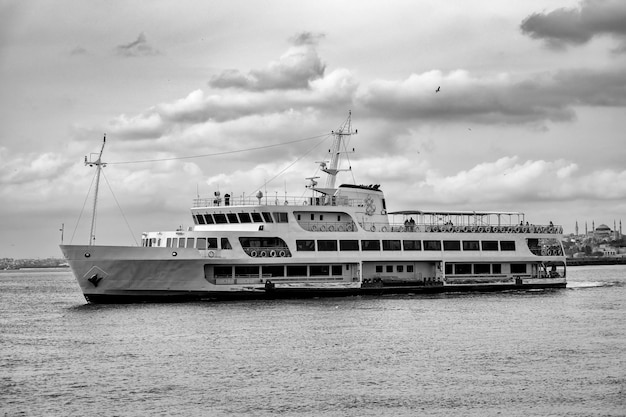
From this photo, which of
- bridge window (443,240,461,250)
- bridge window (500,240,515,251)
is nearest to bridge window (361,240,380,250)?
bridge window (443,240,461,250)

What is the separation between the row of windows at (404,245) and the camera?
53500 millimetres

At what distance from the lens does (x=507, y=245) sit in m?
60.4

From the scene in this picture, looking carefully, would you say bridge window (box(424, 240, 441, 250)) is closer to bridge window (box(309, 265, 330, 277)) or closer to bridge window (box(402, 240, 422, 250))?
bridge window (box(402, 240, 422, 250))

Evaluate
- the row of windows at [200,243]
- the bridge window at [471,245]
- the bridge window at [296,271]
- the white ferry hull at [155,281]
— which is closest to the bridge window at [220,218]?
the row of windows at [200,243]

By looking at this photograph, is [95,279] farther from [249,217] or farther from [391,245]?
[391,245]

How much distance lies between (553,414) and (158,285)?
97.6 feet

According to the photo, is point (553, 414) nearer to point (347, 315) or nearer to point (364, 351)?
point (364, 351)

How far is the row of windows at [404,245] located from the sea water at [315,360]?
4558 millimetres

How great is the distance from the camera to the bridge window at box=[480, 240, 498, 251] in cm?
5941

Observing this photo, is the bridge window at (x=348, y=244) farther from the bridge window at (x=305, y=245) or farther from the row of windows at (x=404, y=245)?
the bridge window at (x=305, y=245)

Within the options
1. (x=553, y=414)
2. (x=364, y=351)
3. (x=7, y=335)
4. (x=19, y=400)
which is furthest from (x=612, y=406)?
(x=7, y=335)

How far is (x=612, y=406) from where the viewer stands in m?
24.5

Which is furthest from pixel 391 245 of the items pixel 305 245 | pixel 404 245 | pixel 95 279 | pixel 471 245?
pixel 95 279

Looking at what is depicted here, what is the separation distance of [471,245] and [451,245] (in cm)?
176
